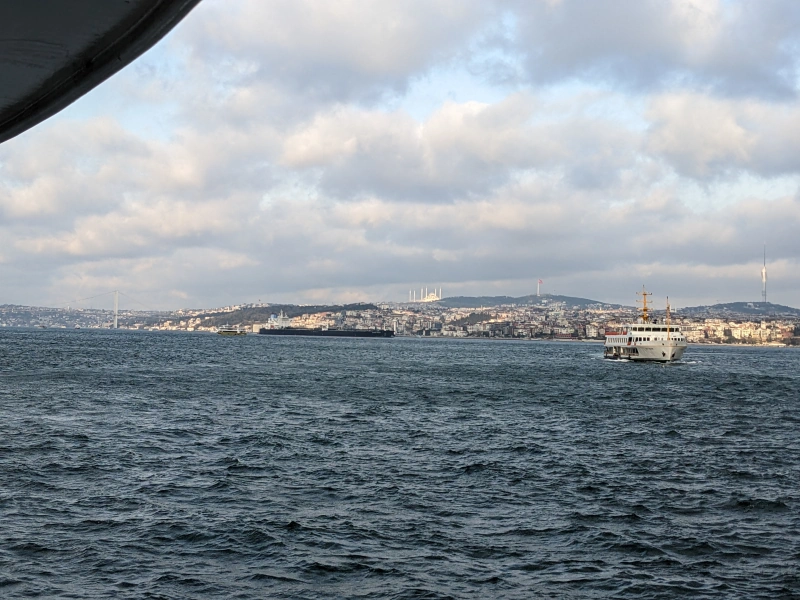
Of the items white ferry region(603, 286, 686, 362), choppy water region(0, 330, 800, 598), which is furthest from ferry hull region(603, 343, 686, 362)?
choppy water region(0, 330, 800, 598)

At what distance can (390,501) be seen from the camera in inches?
583

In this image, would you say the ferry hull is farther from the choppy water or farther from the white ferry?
the choppy water

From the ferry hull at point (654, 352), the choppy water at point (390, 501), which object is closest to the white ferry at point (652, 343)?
the ferry hull at point (654, 352)

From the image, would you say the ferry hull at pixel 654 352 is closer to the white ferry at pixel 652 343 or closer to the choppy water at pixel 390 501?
the white ferry at pixel 652 343

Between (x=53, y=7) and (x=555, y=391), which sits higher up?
(x=53, y=7)

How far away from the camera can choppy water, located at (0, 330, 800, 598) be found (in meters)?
10.7

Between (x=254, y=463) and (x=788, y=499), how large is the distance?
12.0 meters

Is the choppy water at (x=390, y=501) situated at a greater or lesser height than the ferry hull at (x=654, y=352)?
lesser

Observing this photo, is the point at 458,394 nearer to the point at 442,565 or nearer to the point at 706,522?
the point at 706,522

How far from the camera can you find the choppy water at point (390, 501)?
10672 mm

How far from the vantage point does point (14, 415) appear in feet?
85.5

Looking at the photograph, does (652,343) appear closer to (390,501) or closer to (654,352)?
(654,352)

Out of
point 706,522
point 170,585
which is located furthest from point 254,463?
point 706,522

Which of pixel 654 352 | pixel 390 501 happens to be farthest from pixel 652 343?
pixel 390 501
